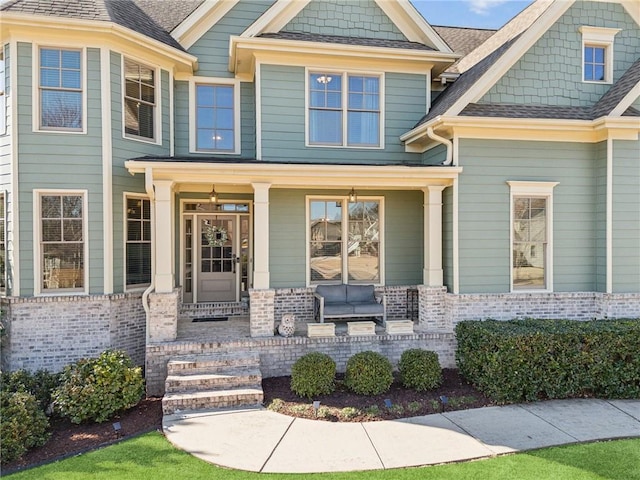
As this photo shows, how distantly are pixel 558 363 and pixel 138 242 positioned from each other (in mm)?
8280

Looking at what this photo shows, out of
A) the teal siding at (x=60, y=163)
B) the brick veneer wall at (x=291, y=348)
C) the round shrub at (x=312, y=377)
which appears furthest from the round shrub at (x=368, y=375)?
the teal siding at (x=60, y=163)

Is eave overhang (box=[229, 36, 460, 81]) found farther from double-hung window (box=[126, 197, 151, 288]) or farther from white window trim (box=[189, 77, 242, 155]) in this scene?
double-hung window (box=[126, 197, 151, 288])

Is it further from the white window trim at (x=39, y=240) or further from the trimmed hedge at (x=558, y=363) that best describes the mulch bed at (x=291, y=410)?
the white window trim at (x=39, y=240)

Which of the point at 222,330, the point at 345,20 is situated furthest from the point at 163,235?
the point at 345,20

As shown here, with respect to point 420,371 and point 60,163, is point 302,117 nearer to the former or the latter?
point 60,163

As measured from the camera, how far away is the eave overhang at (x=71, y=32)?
301 inches

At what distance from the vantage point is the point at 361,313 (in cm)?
859

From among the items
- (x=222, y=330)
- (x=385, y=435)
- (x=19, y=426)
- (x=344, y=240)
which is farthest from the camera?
(x=344, y=240)

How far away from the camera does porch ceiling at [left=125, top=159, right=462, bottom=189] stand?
25.0 ft

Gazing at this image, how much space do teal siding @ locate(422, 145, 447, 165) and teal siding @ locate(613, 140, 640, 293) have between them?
11.5 ft

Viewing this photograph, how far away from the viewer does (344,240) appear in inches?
389

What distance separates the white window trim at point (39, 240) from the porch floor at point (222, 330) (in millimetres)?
2082

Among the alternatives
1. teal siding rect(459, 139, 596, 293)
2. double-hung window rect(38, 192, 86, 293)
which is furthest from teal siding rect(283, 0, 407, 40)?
double-hung window rect(38, 192, 86, 293)

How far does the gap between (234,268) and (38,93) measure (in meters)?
5.49
